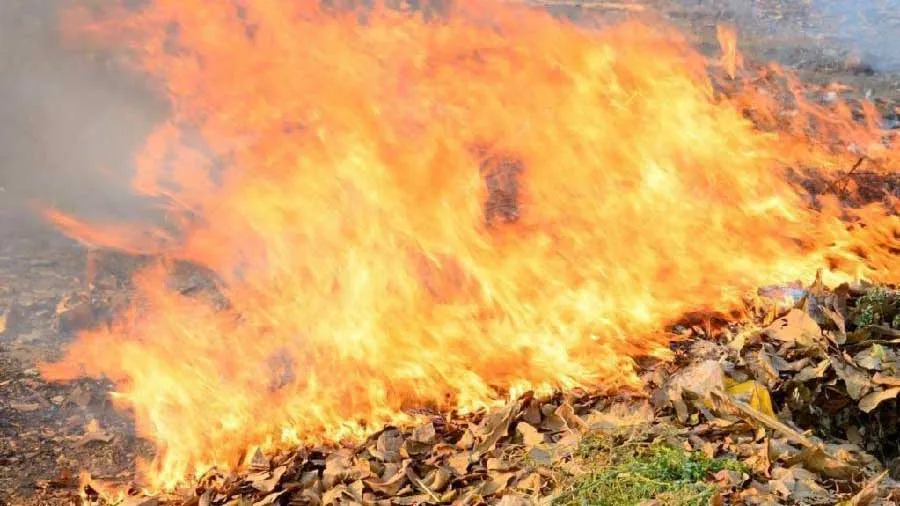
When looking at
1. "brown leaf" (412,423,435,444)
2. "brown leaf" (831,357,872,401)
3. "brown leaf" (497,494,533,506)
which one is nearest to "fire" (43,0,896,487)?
"brown leaf" (412,423,435,444)

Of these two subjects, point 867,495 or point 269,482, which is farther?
point 269,482

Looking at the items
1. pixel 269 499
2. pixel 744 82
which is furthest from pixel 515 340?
pixel 744 82

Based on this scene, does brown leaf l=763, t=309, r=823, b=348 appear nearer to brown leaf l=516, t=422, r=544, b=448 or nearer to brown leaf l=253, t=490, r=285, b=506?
brown leaf l=516, t=422, r=544, b=448

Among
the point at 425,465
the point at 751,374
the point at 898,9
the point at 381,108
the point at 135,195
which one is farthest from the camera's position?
the point at 898,9

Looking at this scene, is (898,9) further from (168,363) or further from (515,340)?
(168,363)

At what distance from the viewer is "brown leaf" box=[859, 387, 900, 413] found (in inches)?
162

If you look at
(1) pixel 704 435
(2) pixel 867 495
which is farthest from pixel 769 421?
(2) pixel 867 495

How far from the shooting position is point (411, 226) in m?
5.21

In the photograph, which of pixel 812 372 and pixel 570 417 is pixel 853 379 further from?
pixel 570 417

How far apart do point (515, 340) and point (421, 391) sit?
0.62m

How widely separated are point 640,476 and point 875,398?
60.9 inches

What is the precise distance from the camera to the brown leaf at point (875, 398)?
162 inches

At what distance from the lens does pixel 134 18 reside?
8.38 metres

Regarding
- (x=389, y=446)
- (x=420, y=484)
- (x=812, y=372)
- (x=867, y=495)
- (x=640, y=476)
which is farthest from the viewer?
(x=812, y=372)
